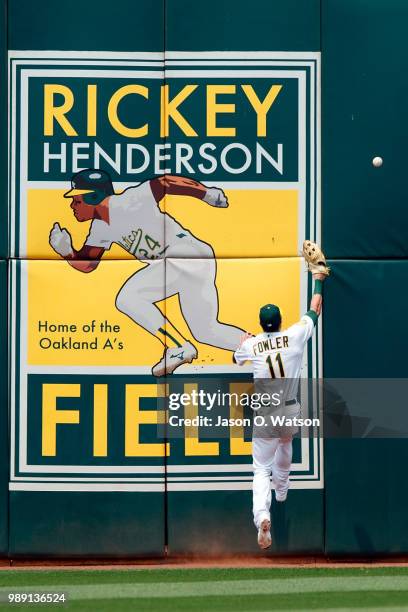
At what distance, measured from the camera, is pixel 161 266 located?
7922mm

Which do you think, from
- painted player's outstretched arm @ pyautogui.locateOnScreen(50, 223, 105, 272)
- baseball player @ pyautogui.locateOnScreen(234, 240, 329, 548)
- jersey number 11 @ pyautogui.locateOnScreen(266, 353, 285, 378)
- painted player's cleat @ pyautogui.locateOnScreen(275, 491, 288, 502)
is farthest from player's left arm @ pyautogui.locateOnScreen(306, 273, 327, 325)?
painted player's outstretched arm @ pyautogui.locateOnScreen(50, 223, 105, 272)

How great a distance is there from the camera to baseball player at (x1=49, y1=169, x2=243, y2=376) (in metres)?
7.91

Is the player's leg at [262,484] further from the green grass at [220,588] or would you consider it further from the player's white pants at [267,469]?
the green grass at [220,588]

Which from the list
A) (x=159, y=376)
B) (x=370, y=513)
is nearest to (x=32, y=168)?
(x=159, y=376)

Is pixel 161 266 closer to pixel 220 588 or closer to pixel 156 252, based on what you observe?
pixel 156 252

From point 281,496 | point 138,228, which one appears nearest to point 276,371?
point 281,496

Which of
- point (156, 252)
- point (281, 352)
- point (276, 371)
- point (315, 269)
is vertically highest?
point (156, 252)

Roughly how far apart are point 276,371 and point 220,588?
153 cm

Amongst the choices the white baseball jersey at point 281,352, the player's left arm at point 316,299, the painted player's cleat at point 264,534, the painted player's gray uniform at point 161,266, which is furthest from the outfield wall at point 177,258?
the painted player's cleat at point 264,534

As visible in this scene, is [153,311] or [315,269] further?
[153,311]

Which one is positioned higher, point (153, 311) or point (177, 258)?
point (177, 258)

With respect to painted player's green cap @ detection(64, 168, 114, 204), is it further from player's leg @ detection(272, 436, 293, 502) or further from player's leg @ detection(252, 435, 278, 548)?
player's leg @ detection(272, 436, 293, 502)

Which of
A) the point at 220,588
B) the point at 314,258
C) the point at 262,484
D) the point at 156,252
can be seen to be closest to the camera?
the point at 220,588

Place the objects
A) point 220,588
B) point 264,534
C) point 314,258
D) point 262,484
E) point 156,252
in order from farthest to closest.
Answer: point 156,252 → point 314,258 → point 262,484 → point 264,534 → point 220,588
